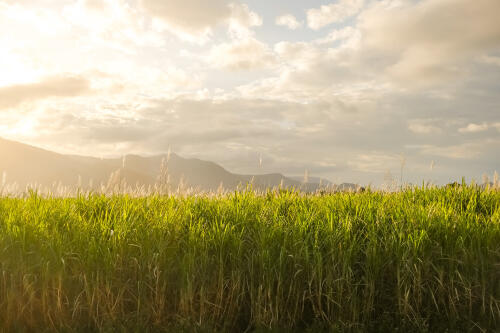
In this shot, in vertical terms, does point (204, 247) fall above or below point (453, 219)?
below

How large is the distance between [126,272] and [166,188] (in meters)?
5.15

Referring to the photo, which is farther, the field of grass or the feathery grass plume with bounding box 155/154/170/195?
the feathery grass plume with bounding box 155/154/170/195

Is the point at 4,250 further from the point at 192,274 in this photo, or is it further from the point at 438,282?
the point at 438,282

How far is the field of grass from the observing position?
436cm

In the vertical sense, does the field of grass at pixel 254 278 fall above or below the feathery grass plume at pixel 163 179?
below

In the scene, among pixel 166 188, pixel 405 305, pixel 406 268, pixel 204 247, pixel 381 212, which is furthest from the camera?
pixel 166 188

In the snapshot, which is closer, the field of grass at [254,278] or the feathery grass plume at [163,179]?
the field of grass at [254,278]

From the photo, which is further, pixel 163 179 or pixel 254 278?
pixel 163 179

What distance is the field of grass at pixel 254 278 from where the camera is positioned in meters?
4.36

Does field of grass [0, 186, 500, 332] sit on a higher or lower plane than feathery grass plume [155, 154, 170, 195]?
lower

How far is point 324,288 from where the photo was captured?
4.55 meters

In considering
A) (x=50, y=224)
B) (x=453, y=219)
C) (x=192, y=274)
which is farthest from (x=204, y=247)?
(x=453, y=219)

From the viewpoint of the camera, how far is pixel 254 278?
15.1ft

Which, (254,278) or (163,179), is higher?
(163,179)
